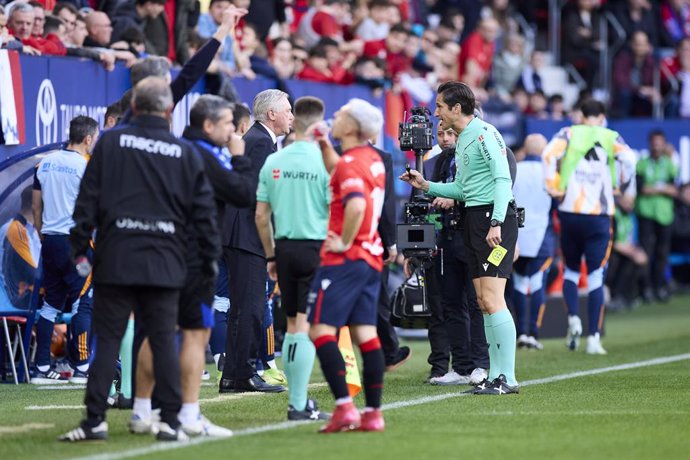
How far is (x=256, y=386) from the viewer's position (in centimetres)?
1134

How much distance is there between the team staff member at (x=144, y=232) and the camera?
8.23 m

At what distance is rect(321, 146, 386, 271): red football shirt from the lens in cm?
860

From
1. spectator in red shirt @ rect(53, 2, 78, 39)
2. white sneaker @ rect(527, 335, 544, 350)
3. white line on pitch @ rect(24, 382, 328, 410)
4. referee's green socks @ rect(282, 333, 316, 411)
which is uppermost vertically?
spectator in red shirt @ rect(53, 2, 78, 39)

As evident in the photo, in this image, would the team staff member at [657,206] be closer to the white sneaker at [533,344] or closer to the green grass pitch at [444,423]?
the white sneaker at [533,344]

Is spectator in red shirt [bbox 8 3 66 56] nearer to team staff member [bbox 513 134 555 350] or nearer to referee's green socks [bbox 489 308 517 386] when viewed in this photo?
team staff member [bbox 513 134 555 350]

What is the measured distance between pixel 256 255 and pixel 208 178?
2.43 meters

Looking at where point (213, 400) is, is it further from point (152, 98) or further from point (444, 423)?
point (152, 98)

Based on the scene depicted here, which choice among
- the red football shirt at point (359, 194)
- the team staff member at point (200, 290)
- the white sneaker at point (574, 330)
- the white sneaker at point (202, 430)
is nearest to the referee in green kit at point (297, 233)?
the team staff member at point (200, 290)

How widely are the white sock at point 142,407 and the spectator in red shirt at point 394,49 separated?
1249 cm

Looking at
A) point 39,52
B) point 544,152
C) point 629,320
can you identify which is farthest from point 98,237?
point 629,320

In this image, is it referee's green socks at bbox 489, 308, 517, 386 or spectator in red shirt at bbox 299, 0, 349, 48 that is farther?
spectator in red shirt at bbox 299, 0, 349, 48

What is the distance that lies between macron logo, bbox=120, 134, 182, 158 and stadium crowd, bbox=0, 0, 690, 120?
534 centimetres

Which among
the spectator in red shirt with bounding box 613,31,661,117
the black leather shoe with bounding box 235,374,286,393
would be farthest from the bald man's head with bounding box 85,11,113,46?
the spectator in red shirt with bounding box 613,31,661,117

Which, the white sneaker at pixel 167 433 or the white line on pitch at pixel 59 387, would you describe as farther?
the white line on pitch at pixel 59 387
